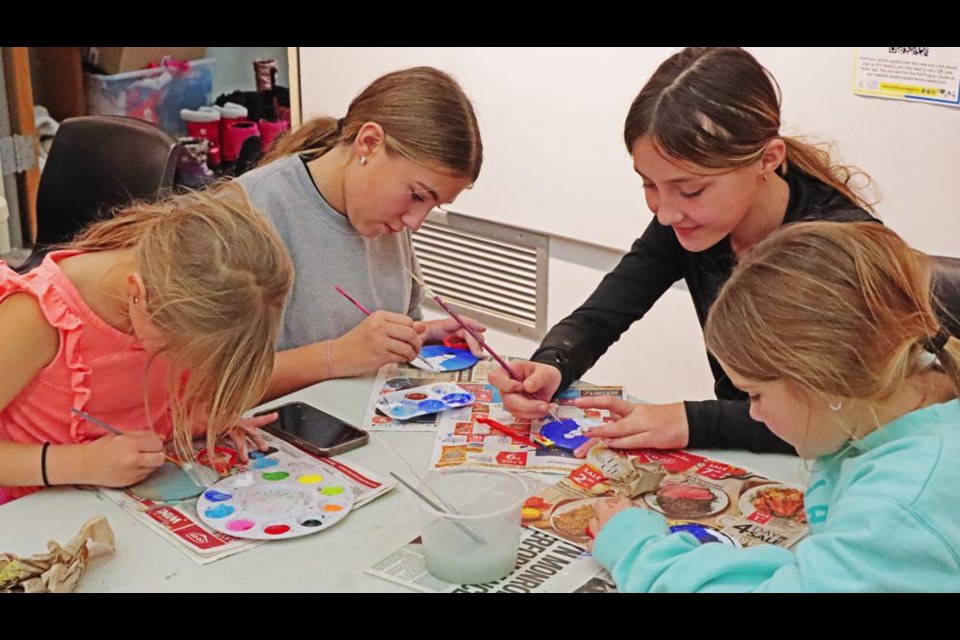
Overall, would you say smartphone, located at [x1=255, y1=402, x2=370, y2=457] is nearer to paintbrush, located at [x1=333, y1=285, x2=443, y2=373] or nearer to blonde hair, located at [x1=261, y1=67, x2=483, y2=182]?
paintbrush, located at [x1=333, y1=285, x2=443, y2=373]

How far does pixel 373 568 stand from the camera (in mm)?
1156

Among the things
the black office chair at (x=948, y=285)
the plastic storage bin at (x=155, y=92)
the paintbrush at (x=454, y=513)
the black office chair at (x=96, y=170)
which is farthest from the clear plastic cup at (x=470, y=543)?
the plastic storage bin at (x=155, y=92)

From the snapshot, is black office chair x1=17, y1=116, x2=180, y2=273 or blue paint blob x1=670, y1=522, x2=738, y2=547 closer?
blue paint blob x1=670, y1=522, x2=738, y2=547

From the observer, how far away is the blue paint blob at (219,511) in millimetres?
1248

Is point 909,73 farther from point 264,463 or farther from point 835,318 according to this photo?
point 264,463

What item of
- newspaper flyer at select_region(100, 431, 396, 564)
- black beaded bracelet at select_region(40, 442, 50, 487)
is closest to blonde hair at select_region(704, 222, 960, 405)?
newspaper flyer at select_region(100, 431, 396, 564)

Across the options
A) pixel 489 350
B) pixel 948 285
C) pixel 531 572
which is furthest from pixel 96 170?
pixel 948 285

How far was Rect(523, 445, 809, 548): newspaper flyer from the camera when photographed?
4.00ft

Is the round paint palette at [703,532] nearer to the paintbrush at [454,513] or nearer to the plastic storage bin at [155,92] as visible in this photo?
the paintbrush at [454,513]

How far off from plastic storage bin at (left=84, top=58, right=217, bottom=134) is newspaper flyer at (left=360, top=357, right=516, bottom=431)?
1.94 meters

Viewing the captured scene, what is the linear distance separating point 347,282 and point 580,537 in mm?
779

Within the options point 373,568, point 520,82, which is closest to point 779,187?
point 373,568
